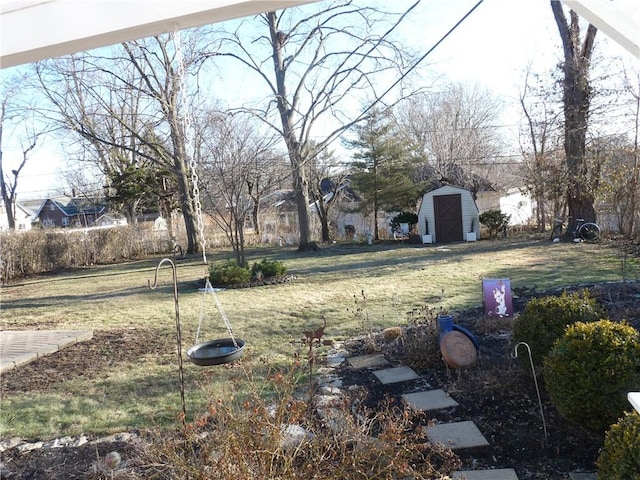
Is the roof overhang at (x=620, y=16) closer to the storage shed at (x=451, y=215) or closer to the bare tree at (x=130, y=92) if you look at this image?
the bare tree at (x=130, y=92)

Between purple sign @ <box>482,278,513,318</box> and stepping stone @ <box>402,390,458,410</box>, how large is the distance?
2.19 meters

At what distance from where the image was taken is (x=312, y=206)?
2634 cm

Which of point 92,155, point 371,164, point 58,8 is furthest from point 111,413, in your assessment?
point 92,155

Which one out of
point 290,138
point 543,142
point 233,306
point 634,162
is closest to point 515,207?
point 543,142

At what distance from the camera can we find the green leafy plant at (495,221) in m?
17.2

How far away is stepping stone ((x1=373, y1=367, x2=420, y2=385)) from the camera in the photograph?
3799 millimetres

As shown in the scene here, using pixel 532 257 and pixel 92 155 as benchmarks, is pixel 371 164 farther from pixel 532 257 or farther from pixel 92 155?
pixel 92 155

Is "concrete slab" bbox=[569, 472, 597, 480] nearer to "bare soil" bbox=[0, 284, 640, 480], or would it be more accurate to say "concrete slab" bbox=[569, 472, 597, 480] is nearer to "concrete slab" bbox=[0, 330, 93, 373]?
"bare soil" bbox=[0, 284, 640, 480]

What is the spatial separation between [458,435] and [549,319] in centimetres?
115

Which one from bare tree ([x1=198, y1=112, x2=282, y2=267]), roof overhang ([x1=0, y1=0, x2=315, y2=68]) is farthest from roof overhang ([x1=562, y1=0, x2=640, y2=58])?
bare tree ([x1=198, y1=112, x2=282, y2=267])

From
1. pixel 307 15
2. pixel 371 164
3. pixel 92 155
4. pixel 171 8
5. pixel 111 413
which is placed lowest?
pixel 111 413

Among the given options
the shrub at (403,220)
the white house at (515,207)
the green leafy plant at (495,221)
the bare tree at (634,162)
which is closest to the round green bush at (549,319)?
the bare tree at (634,162)

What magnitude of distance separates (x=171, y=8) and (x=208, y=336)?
204 inches

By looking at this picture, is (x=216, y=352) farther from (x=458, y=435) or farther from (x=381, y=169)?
(x=381, y=169)
